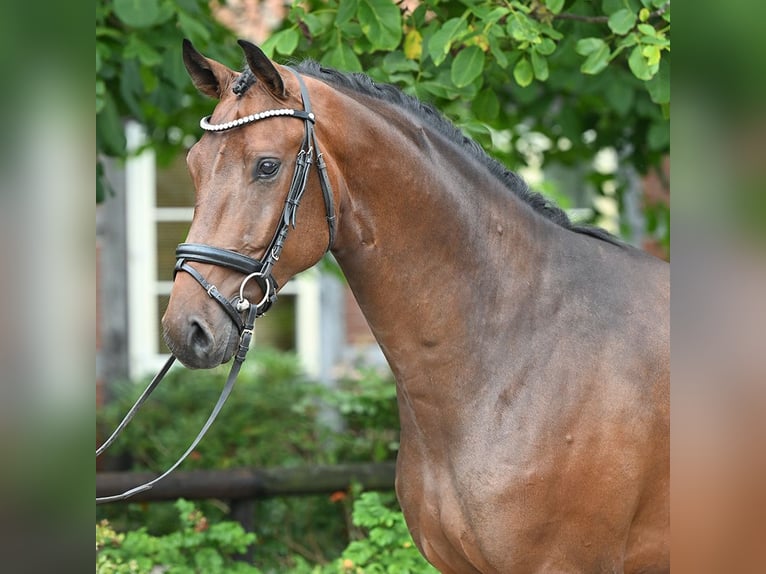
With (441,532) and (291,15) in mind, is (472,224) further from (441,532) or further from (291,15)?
(291,15)

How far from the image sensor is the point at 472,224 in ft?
8.54

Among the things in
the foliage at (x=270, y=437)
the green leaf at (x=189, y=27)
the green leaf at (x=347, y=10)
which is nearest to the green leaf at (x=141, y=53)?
the green leaf at (x=189, y=27)

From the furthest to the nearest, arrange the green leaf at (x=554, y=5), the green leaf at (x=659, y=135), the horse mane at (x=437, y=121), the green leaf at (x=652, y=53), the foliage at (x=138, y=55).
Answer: the green leaf at (x=659, y=135) < the foliage at (x=138, y=55) < the green leaf at (x=554, y=5) < the green leaf at (x=652, y=53) < the horse mane at (x=437, y=121)

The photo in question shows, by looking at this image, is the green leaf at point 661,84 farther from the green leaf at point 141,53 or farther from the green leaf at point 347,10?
the green leaf at point 141,53

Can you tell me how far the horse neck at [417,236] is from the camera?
8.06 ft

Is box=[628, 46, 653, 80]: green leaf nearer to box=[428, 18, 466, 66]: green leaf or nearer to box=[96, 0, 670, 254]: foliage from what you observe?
box=[96, 0, 670, 254]: foliage

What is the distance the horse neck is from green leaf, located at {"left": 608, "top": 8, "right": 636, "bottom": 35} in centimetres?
81

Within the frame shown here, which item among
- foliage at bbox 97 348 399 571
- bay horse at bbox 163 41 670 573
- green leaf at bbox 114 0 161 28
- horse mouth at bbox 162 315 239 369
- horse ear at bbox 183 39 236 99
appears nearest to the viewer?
horse mouth at bbox 162 315 239 369

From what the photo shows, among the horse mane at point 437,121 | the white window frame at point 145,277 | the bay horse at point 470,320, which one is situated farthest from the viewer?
the white window frame at point 145,277

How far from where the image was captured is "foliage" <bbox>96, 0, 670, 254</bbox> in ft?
10.4

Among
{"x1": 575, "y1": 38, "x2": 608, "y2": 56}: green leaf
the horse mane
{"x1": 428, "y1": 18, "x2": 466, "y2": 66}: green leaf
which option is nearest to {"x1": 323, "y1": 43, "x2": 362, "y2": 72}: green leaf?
{"x1": 428, "y1": 18, "x2": 466, "y2": 66}: green leaf

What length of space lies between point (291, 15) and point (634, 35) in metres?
1.28

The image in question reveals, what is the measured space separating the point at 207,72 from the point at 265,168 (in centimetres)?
45
